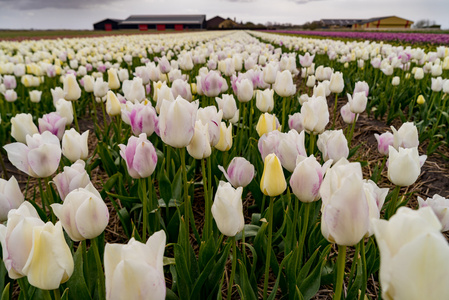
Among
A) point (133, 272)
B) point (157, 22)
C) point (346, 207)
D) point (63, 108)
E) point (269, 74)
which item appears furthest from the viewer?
point (157, 22)

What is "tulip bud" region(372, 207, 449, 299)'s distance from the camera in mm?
532

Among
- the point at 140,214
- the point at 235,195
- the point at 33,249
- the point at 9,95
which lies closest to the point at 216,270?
the point at 235,195

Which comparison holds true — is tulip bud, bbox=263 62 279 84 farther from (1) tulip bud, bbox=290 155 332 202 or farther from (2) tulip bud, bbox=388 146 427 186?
(1) tulip bud, bbox=290 155 332 202

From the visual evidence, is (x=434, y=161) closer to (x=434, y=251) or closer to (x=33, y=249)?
(x=434, y=251)

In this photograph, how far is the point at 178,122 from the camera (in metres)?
1.32

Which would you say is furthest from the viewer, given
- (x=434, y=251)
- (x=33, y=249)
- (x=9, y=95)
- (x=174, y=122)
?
(x=9, y=95)

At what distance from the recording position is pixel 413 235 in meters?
0.55

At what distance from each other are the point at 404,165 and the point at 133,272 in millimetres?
1061

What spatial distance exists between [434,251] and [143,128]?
1640 millimetres

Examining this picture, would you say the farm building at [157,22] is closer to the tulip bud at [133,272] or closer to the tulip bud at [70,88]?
the tulip bud at [70,88]

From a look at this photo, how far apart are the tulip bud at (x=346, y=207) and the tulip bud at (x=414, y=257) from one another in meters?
0.17

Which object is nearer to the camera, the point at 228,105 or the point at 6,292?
the point at 6,292

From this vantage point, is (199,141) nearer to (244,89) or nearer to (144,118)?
(144,118)

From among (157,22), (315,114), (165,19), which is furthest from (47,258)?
(165,19)
